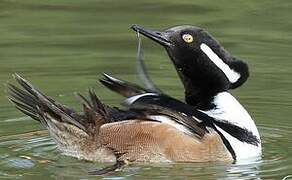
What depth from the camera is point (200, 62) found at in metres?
10.9

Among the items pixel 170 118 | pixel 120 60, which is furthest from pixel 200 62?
pixel 120 60

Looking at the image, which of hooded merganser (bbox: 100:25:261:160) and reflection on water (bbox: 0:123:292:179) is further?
hooded merganser (bbox: 100:25:261:160)

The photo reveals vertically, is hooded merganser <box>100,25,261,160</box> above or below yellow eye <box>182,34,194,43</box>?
below

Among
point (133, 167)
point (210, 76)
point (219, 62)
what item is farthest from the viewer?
point (210, 76)

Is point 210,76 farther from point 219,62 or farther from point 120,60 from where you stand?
point 120,60

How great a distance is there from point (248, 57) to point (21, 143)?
169 inches

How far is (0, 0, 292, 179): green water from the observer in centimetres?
1038

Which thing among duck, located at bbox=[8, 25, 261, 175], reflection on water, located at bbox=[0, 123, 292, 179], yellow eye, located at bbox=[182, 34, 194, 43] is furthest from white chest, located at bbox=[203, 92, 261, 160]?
yellow eye, located at bbox=[182, 34, 194, 43]

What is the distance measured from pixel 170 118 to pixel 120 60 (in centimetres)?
412

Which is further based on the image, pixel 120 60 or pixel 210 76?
pixel 120 60

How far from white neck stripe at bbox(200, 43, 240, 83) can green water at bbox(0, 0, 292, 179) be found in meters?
0.74

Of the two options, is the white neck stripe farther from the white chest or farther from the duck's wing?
the duck's wing

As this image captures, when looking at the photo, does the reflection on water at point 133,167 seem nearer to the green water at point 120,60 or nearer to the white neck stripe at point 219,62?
the green water at point 120,60

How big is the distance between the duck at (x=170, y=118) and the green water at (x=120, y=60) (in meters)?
0.12
